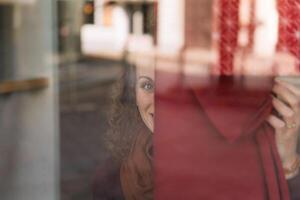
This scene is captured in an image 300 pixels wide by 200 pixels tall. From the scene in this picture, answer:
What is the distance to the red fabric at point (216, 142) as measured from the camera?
1.75 meters

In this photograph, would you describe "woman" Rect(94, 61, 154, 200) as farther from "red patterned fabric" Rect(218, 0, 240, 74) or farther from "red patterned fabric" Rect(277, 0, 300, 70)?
"red patterned fabric" Rect(277, 0, 300, 70)

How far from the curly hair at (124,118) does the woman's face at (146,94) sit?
0.02 meters

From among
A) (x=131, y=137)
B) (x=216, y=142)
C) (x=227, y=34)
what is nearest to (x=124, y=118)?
(x=131, y=137)

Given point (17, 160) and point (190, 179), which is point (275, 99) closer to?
point (190, 179)

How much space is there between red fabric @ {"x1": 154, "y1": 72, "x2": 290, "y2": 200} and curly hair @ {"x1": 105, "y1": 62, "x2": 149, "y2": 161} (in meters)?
0.10

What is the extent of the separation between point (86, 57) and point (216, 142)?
0.74m

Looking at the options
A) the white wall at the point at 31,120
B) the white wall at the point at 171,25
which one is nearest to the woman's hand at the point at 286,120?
the white wall at the point at 171,25

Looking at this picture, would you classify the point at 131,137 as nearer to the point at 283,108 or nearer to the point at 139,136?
the point at 139,136

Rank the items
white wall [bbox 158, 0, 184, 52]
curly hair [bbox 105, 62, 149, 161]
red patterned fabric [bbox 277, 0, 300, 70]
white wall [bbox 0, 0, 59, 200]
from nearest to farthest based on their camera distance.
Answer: red patterned fabric [bbox 277, 0, 300, 70] → white wall [bbox 158, 0, 184, 52] → curly hair [bbox 105, 62, 149, 161] → white wall [bbox 0, 0, 59, 200]

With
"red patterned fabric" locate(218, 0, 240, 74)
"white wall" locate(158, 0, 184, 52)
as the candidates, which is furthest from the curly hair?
"red patterned fabric" locate(218, 0, 240, 74)

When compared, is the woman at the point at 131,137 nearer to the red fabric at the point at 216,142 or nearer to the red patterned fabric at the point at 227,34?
the red fabric at the point at 216,142

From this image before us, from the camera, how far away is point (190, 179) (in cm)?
184

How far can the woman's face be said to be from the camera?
186 cm

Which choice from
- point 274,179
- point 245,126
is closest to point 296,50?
point 245,126
